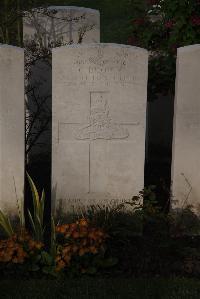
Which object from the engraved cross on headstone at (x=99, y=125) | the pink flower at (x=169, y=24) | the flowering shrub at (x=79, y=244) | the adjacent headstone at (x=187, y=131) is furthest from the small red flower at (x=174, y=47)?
the flowering shrub at (x=79, y=244)

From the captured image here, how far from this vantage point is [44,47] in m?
8.00

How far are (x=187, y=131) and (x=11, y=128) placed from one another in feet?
5.79

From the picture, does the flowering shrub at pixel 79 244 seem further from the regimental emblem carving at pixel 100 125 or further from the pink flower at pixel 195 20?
the pink flower at pixel 195 20

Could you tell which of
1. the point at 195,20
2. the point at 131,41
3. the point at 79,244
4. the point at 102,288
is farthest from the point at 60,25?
the point at 102,288

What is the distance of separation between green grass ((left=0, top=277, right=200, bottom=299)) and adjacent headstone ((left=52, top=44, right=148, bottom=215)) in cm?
118

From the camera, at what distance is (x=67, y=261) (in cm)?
492

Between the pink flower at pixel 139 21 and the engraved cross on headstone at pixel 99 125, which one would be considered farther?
the pink flower at pixel 139 21

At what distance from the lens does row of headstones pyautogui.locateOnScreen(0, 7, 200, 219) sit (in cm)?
559

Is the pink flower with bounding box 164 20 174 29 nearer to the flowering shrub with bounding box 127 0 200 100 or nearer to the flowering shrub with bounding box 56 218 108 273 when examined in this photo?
the flowering shrub with bounding box 127 0 200 100

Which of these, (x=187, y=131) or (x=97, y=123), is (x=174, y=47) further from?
(x=97, y=123)

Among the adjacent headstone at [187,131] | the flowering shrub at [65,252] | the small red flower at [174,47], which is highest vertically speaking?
the small red flower at [174,47]

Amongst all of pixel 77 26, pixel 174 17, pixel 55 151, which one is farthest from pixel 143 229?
pixel 77 26

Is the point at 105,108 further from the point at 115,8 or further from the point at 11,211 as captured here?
the point at 115,8

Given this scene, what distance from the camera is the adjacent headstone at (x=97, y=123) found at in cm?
559
